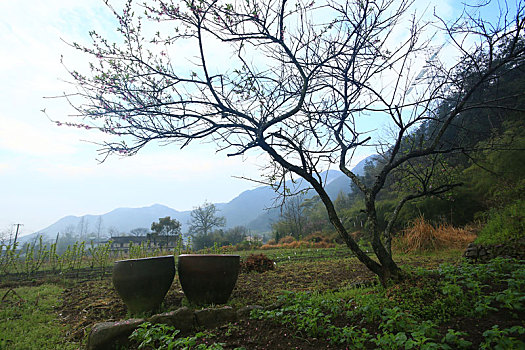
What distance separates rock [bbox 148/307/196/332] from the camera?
2.58 m

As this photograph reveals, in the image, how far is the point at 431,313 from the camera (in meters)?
2.20

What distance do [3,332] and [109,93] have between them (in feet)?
9.83

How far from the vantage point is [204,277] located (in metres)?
3.38

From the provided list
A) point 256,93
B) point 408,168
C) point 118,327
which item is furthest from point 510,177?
point 118,327

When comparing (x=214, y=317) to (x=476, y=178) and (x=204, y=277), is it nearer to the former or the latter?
(x=204, y=277)

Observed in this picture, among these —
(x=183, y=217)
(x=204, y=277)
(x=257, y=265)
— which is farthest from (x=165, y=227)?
(x=183, y=217)

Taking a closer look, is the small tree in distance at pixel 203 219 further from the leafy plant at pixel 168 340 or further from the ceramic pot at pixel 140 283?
the leafy plant at pixel 168 340

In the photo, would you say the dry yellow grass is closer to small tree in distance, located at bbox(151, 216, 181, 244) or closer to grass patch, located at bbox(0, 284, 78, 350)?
grass patch, located at bbox(0, 284, 78, 350)

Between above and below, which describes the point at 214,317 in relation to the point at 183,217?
below

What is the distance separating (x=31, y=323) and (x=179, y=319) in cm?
224

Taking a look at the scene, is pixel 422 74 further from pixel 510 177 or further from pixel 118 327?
pixel 510 177

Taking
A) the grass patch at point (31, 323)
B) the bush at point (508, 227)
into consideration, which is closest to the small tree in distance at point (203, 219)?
the grass patch at point (31, 323)

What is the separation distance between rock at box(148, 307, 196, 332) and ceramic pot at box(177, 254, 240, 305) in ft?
2.18

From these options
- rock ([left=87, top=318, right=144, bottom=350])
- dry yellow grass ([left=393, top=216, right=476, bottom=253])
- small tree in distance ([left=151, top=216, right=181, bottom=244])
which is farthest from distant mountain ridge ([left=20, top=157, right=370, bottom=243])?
dry yellow grass ([left=393, top=216, right=476, bottom=253])
